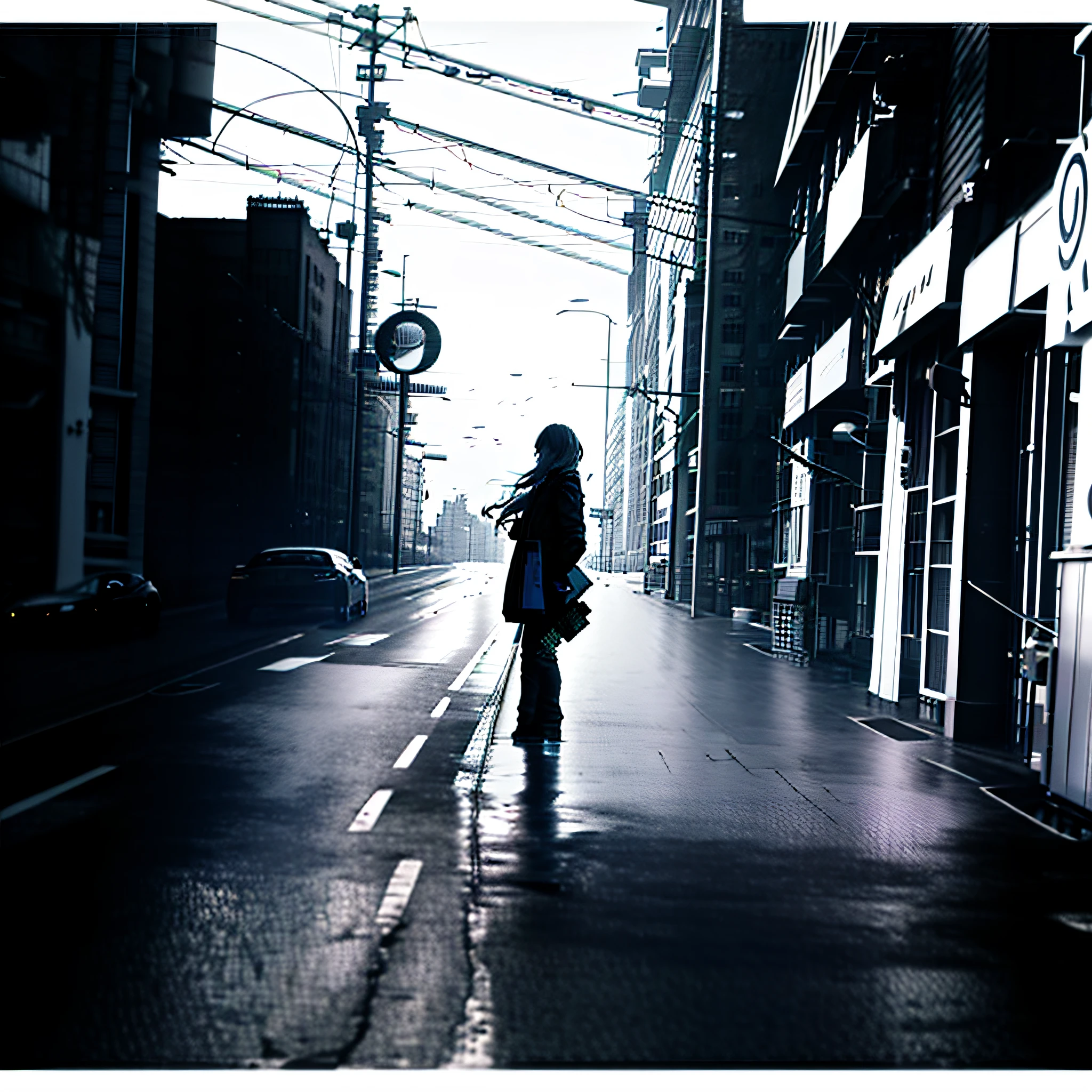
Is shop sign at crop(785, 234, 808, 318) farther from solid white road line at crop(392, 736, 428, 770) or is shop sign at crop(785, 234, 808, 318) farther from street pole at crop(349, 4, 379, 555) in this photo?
solid white road line at crop(392, 736, 428, 770)

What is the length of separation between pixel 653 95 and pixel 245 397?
72.0 m

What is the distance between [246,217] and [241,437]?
17039 mm

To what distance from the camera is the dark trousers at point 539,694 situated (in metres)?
10.7

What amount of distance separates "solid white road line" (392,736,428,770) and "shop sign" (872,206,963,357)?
715 cm

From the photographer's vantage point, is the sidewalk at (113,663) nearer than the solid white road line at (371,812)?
No

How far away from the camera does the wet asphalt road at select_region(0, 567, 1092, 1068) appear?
163 inches

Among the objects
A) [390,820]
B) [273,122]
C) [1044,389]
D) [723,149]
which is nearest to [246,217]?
[723,149]

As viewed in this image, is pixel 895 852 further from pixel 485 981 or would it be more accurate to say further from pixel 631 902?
pixel 485 981

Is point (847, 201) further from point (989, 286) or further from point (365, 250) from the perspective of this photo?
point (365, 250)

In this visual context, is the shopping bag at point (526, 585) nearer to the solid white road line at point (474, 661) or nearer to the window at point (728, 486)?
the solid white road line at point (474, 661)

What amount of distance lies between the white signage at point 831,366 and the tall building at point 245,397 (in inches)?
491

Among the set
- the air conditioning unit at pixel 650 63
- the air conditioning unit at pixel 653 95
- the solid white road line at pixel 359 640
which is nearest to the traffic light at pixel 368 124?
the solid white road line at pixel 359 640

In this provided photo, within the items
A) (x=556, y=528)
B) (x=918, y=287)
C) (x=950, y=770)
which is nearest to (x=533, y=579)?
(x=556, y=528)

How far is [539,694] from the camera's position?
1084 centimetres
